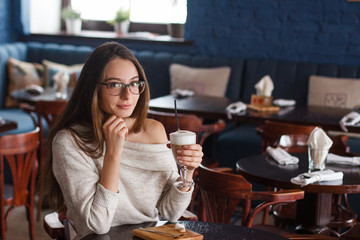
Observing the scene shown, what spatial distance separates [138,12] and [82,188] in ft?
15.5

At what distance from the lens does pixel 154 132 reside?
71.9 inches

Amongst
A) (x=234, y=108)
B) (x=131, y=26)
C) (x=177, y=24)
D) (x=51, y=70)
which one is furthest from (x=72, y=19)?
(x=234, y=108)

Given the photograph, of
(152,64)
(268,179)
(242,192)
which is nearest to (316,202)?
(268,179)

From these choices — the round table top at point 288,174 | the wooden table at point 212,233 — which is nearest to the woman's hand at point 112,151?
the wooden table at point 212,233

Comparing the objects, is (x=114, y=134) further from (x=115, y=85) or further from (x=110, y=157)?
(x=115, y=85)

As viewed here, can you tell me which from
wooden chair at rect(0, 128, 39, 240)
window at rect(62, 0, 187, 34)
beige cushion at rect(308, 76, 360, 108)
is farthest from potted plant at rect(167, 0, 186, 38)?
wooden chair at rect(0, 128, 39, 240)

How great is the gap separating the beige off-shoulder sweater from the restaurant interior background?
360cm

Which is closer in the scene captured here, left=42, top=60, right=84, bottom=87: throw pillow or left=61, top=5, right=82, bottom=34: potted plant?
left=42, top=60, right=84, bottom=87: throw pillow

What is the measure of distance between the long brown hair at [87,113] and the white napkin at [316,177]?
3.11ft

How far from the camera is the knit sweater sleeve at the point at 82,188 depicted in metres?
1.54

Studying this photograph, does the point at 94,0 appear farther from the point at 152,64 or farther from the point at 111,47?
the point at 111,47

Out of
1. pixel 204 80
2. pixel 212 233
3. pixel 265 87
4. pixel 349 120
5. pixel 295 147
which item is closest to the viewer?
pixel 212 233

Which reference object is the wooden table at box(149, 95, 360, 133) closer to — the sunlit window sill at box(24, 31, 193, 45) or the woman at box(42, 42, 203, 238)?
the sunlit window sill at box(24, 31, 193, 45)

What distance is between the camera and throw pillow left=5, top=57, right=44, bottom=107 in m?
5.49
